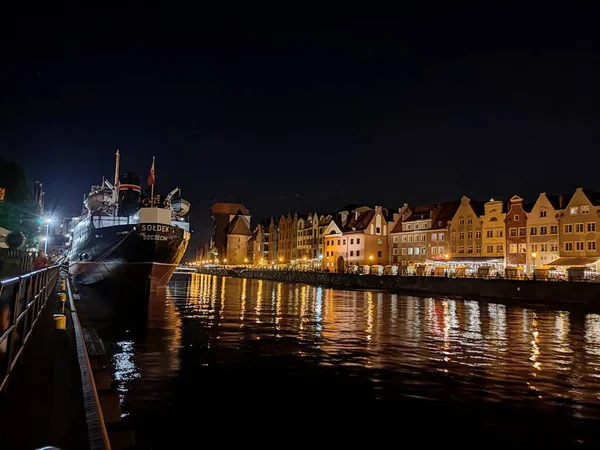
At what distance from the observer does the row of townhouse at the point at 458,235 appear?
68000 mm

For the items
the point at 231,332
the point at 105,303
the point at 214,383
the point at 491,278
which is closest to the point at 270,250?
the point at 491,278

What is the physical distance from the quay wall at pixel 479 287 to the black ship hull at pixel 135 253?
32.3 m

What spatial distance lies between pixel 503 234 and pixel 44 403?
80.4 metres

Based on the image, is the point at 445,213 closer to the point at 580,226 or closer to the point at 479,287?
the point at 580,226

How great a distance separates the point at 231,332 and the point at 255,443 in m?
14.9

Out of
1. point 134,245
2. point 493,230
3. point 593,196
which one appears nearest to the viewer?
point 134,245

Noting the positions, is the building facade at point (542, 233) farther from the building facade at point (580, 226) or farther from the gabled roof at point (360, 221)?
the gabled roof at point (360, 221)

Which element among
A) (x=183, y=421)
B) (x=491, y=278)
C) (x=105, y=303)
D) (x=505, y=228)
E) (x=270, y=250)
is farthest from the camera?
(x=270, y=250)

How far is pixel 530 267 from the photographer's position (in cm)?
7256

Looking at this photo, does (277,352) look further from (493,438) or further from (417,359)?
(493,438)

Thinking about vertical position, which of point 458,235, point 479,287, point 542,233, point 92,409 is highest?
point 458,235

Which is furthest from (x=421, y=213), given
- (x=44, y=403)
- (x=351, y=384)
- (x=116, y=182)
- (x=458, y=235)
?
(x=44, y=403)

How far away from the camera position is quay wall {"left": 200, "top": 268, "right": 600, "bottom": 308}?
1938 inches

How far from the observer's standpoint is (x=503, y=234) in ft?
261
